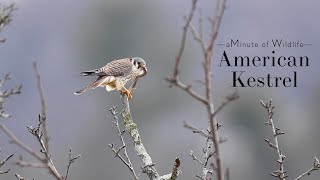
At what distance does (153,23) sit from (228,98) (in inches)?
4446

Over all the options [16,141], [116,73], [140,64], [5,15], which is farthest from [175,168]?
[116,73]

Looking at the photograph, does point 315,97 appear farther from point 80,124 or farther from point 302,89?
point 80,124

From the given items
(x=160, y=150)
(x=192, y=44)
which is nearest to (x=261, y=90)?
(x=160, y=150)

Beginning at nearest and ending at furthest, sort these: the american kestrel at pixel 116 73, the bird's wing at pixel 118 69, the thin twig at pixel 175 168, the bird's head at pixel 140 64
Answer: the thin twig at pixel 175 168 → the bird's head at pixel 140 64 → the american kestrel at pixel 116 73 → the bird's wing at pixel 118 69

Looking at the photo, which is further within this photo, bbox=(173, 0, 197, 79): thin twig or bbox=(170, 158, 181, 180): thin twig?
bbox=(170, 158, 181, 180): thin twig

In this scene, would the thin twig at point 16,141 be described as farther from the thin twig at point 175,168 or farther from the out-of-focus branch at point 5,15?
the out-of-focus branch at point 5,15

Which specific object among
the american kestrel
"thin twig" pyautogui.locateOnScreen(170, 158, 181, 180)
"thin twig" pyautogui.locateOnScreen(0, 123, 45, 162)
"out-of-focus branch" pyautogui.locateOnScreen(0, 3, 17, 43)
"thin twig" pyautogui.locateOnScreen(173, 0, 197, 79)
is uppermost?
"out-of-focus branch" pyautogui.locateOnScreen(0, 3, 17, 43)

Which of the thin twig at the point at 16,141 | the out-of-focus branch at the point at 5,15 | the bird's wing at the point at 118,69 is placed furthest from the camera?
the bird's wing at the point at 118,69

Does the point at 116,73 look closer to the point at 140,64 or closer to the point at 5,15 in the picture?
the point at 140,64

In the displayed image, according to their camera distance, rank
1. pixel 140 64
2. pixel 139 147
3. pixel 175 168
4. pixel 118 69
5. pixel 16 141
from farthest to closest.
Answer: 1. pixel 118 69
2. pixel 140 64
3. pixel 139 147
4. pixel 175 168
5. pixel 16 141

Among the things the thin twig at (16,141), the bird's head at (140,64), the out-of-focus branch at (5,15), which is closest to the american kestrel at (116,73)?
the bird's head at (140,64)

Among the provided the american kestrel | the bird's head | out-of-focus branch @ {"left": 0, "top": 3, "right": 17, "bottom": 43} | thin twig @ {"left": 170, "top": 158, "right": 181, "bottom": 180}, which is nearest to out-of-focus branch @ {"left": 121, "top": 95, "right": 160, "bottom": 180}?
thin twig @ {"left": 170, "top": 158, "right": 181, "bottom": 180}

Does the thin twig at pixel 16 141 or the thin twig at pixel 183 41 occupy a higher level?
the thin twig at pixel 183 41

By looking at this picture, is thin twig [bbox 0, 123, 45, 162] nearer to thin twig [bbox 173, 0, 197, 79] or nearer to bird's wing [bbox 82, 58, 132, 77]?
thin twig [bbox 173, 0, 197, 79]
